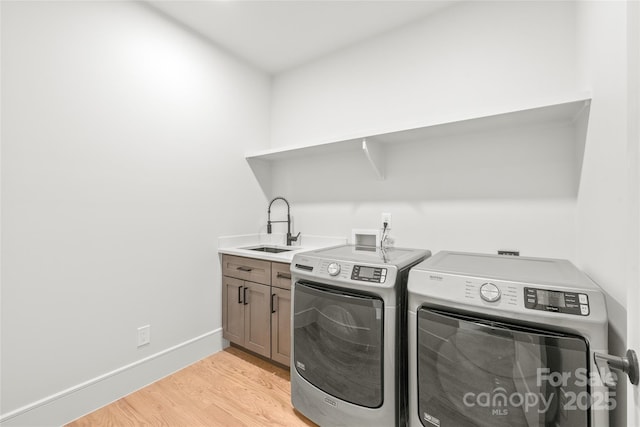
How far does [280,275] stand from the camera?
195 cm

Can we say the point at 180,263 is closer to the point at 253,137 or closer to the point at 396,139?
the point at 253,137

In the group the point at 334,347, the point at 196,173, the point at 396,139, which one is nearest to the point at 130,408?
the point at 334,347

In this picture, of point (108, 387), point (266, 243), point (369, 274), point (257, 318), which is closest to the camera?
point (369, 274)

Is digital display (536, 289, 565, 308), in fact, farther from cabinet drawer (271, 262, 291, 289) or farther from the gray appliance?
cabinet drawer (271, 262, 291, 289)

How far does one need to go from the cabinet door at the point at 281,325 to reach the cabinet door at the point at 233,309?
36cm

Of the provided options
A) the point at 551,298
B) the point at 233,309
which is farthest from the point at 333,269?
the point at 233,309

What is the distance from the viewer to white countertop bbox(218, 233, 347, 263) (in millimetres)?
2178

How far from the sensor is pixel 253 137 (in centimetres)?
268

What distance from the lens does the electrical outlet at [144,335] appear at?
6.01 ft

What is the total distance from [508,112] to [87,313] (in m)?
2.64

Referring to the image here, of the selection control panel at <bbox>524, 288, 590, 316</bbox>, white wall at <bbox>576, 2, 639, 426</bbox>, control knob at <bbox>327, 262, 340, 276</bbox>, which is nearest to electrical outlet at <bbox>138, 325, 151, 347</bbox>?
control knob at <bbox>327, 262, 340, 276</bbox>

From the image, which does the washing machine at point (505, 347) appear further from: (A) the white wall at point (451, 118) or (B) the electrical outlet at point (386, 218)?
(B) the electrical outlet at point (386, 218)

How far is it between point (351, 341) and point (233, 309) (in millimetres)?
1287

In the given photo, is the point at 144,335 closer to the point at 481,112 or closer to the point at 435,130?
the point at 435,130
